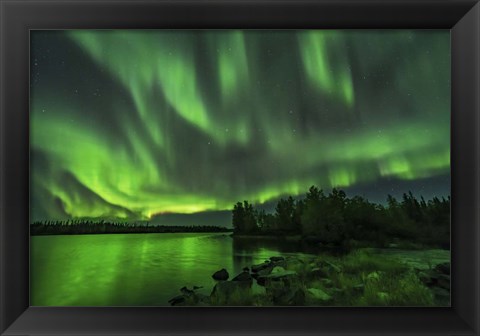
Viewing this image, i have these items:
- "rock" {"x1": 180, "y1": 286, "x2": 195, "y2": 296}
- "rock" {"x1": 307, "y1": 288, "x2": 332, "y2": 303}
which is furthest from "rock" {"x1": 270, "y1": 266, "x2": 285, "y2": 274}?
"rock" {"x1": 180, "y1": 286, "x2": 195, "y2": 296}

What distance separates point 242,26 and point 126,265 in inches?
34.5

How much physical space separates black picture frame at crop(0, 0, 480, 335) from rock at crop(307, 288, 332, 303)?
44 mm

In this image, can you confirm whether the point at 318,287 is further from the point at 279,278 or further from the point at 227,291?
the point at 227,291

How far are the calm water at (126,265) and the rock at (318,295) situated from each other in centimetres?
14

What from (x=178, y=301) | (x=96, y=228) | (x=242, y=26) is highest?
(x=242, y=26)

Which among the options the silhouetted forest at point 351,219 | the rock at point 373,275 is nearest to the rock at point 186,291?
the silhouetted forest at point 351,219

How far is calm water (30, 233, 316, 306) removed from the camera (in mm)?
1237

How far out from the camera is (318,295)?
1.24 m

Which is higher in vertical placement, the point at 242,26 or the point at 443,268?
the point at 242,26

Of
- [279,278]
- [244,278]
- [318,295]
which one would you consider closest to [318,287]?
[318,295]

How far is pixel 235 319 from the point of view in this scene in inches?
47.5

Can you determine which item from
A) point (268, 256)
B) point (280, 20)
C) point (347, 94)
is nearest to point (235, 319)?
point (268, 256)

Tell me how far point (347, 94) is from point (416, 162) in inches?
12.5

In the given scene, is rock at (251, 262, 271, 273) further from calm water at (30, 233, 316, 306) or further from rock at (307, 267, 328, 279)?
rock at (307, 267, 328, 279)
